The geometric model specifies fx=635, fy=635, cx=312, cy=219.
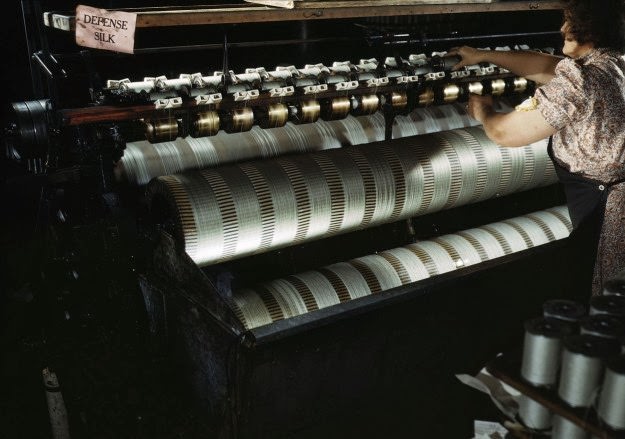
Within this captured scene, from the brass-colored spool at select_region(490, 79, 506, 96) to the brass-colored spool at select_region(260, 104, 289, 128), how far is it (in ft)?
3.79

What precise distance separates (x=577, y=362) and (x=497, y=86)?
199 centimetres

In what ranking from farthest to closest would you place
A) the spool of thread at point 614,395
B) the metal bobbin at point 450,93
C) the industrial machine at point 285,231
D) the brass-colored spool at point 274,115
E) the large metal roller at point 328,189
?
the metal bobbin at point 450,93
the brass-colored spool at point 274,115
the large metal roller at point 328,189
the industrial machine at point 285,231
the spool of thread at point 614,395

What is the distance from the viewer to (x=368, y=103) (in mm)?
2721

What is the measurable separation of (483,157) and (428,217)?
1.50 feet

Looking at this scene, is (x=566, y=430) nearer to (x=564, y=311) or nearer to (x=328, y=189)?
(x=564, y=311)

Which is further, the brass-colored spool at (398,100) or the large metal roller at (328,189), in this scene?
the brass-colored spool at (398,100)

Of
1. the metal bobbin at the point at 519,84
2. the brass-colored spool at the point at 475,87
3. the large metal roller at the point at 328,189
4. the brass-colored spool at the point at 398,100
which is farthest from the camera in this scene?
the metal bobbin at the point at 519,84

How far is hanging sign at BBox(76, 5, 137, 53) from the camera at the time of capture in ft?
6.51

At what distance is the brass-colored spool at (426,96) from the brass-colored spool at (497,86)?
41 centimetres

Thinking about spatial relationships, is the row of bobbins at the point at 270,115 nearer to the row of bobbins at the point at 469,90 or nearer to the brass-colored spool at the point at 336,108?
the brass-colored spool at the point at 336,108

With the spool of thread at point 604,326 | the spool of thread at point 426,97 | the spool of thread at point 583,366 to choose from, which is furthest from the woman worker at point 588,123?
the spool of thread at point 583,366

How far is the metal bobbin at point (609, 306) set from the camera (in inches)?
63.2

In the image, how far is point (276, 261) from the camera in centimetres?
283

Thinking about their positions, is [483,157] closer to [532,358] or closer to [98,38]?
[532,358]
